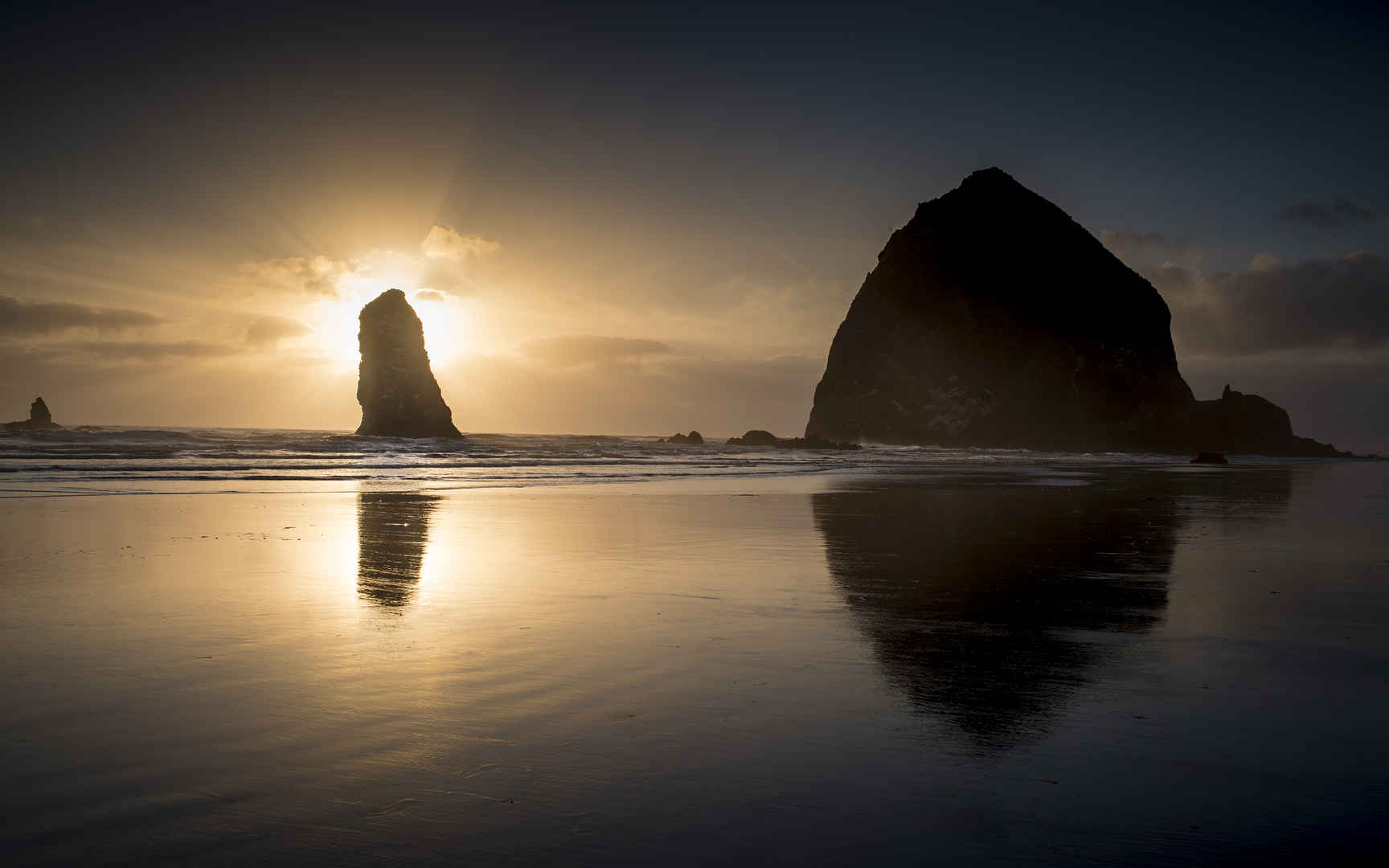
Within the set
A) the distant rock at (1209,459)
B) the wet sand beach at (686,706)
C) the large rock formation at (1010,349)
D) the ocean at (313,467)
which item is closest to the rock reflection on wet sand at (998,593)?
the wet sand beach at (686,706)

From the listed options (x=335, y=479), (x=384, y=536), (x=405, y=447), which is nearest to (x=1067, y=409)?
(x=405, y=447)

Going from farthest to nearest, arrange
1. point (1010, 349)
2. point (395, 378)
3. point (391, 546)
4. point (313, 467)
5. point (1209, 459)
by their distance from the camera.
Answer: point (1010, 349)
point (395, 378)
point (1209, 459)
point (313, 467)
point (391, 546)

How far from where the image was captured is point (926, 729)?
446 centimetres

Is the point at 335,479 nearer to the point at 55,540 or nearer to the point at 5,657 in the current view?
the point at 55,540

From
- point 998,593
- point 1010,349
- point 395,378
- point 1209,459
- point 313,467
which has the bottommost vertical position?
point 998,593

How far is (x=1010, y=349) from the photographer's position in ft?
393

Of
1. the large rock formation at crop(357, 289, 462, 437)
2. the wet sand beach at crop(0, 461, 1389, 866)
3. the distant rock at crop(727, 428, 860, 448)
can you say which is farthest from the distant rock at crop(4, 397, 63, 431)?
the wet sand beach at crop(0, 461, 1389, 866)

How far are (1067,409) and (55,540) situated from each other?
122m

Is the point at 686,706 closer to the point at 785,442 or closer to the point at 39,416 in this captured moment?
the point at 785,442

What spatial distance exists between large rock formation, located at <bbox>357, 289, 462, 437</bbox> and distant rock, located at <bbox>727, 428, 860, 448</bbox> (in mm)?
36243

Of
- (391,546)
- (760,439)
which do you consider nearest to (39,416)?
(760,439)

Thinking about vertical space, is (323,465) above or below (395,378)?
below

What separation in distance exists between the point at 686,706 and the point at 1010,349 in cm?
12445

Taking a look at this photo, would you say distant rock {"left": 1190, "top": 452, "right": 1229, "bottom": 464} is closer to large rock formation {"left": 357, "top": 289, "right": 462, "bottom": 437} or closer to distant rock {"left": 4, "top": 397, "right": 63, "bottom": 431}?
large rock formation {"left": 357, "top": 289, "right": 462, "bottom": 437}
